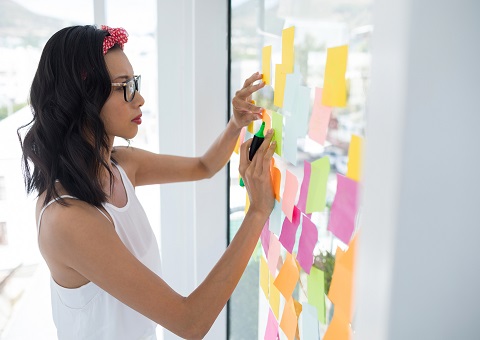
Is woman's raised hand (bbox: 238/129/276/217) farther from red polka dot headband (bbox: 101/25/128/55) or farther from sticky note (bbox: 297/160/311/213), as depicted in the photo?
red polka dot headband (bbox: 101/25/128/55)

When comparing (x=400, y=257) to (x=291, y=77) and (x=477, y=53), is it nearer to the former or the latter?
(x=477, y=53)

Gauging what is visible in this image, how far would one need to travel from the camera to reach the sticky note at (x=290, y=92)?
0.80 meters

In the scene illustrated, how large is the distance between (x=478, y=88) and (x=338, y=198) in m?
0.27

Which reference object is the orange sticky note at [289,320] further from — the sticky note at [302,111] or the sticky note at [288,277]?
the sticky note at [302,111]

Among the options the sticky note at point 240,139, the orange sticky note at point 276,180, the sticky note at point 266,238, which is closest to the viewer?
the orange sticky note at point 276,180

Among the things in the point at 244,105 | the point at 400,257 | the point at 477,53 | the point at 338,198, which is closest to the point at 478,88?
the point at 477,53

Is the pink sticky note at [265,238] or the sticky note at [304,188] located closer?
the sticky note at [304,188]

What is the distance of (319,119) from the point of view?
2.29ft

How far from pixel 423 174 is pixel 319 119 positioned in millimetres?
308

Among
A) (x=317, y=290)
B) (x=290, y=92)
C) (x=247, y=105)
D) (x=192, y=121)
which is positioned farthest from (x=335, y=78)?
(x=192, y=121)

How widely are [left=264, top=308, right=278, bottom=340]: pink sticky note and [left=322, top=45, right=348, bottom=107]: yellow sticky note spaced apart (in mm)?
556

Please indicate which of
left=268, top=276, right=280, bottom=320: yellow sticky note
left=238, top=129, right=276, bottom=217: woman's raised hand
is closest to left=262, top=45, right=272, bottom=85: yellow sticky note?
left=238, top=129, right=276, bottom=217: woman's raised hand

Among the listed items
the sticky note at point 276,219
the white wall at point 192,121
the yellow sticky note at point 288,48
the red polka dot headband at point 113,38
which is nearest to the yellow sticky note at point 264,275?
the sticky note at point 276,219

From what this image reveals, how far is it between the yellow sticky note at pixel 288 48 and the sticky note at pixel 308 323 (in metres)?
0.41
